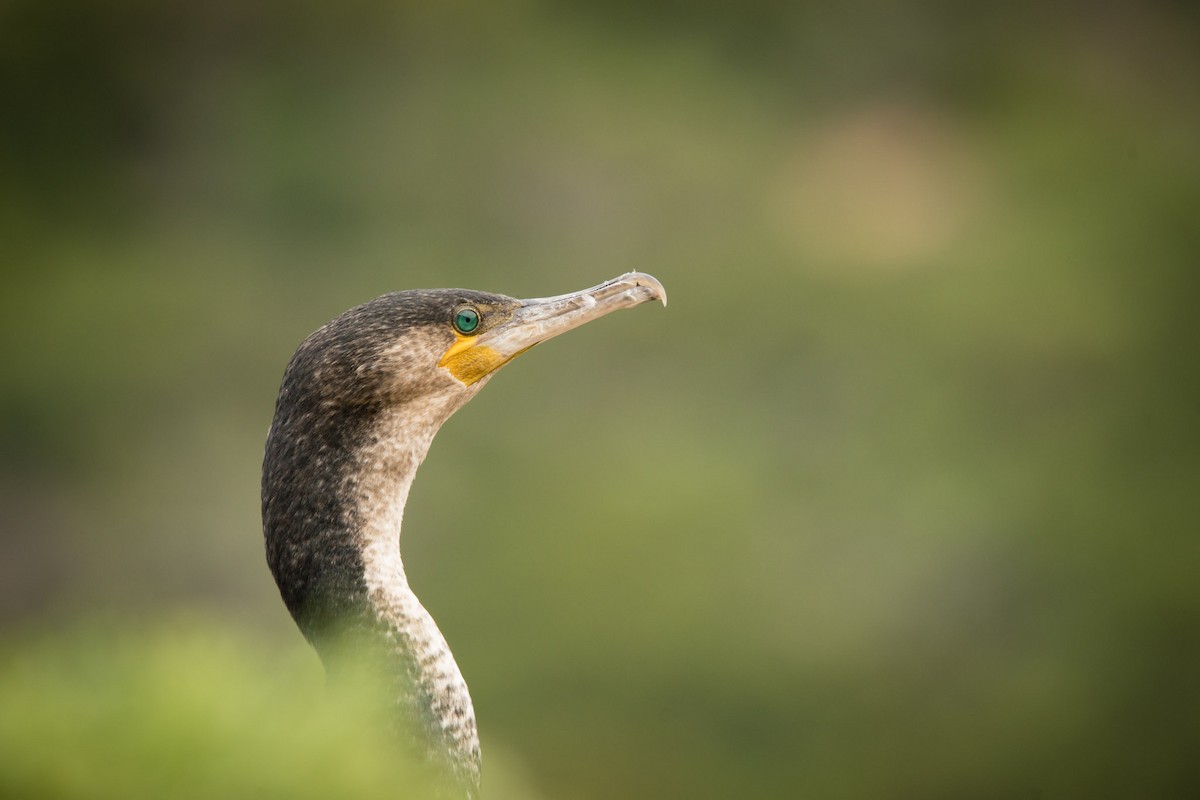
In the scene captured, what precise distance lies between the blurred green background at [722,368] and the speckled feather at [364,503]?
4.58m

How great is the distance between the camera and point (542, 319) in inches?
122

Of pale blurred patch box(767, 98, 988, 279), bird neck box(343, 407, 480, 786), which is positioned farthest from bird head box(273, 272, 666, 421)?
pale blurred patch box(767, 98, 988, 279)

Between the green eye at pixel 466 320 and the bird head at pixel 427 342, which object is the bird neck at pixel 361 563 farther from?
the green eye at pixel 466 320

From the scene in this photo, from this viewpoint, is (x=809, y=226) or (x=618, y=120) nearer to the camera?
(x=809, y=226)

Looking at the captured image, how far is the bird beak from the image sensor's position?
3053 mm

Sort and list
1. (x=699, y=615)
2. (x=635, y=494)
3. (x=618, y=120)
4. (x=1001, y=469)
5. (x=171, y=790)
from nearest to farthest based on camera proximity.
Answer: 1. (x=171, y=790)
2. (x=699, y=615)
3. (x=635, y=494)
4. (x=1001, y=469)
5. (x=618, y=120)

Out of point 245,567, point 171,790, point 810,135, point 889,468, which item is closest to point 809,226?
point 810,135

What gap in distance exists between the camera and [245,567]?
906cm

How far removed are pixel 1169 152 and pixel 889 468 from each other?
8.15m

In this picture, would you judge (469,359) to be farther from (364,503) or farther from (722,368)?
(722,368)

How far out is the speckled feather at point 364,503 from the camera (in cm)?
254

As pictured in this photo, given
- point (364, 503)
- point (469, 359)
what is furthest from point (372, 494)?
point (469, 359)

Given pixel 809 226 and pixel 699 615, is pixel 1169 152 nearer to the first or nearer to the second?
pixel 809 226

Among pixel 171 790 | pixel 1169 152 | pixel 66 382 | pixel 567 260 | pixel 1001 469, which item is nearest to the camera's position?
pixel 171 790
